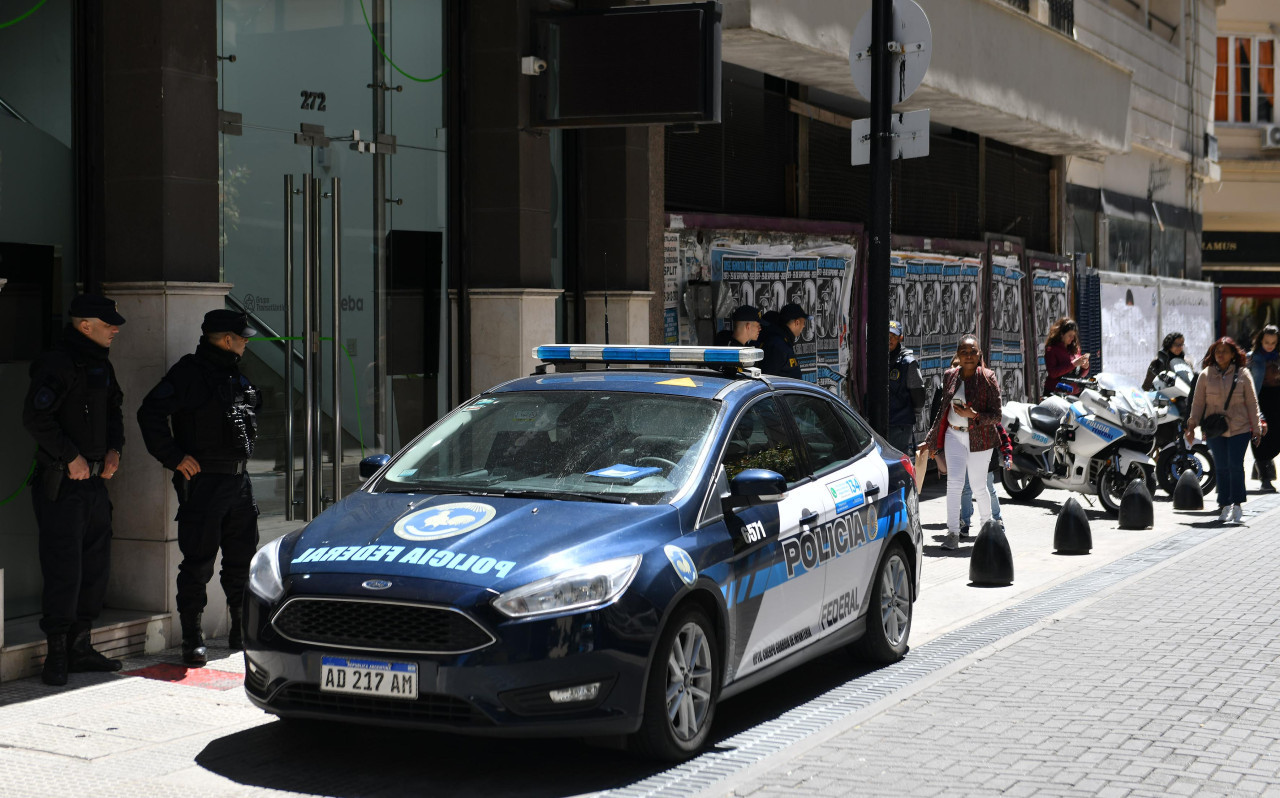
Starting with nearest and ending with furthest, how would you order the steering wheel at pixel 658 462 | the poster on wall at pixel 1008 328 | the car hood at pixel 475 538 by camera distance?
the car hood at pixel 475 538 < the steering wheel at pixel 658 462 < the poster on wall at pixel 1008 328

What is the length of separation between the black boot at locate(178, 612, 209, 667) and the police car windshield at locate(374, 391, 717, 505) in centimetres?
182

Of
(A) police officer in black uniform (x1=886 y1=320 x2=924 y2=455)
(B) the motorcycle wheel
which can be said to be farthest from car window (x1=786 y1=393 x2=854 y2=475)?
(B) the motorcycle wheel

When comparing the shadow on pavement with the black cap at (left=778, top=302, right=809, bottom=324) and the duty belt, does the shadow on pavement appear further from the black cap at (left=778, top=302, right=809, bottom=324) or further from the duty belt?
the black cap at (left=778, top=302, right=809, bottom=324)

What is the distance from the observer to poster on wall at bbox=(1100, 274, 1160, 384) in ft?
86.7

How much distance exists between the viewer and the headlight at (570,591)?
5.87 meters

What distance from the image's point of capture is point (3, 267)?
27.7 ft

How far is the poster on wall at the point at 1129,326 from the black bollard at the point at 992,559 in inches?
613

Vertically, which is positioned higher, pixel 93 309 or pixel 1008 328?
pixel 93 309

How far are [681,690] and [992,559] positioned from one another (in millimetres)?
5521

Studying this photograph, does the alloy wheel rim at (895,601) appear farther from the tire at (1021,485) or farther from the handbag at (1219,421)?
the tire at (1021,485)

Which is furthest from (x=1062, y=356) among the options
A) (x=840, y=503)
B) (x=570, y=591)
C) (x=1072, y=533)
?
(x=570, y=591)

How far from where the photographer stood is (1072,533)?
13.0 metres

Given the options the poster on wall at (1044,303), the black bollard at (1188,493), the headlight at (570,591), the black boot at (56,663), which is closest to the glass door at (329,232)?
the black boot at (56,663)

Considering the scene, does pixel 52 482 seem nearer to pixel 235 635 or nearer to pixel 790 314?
pixel 235 635
